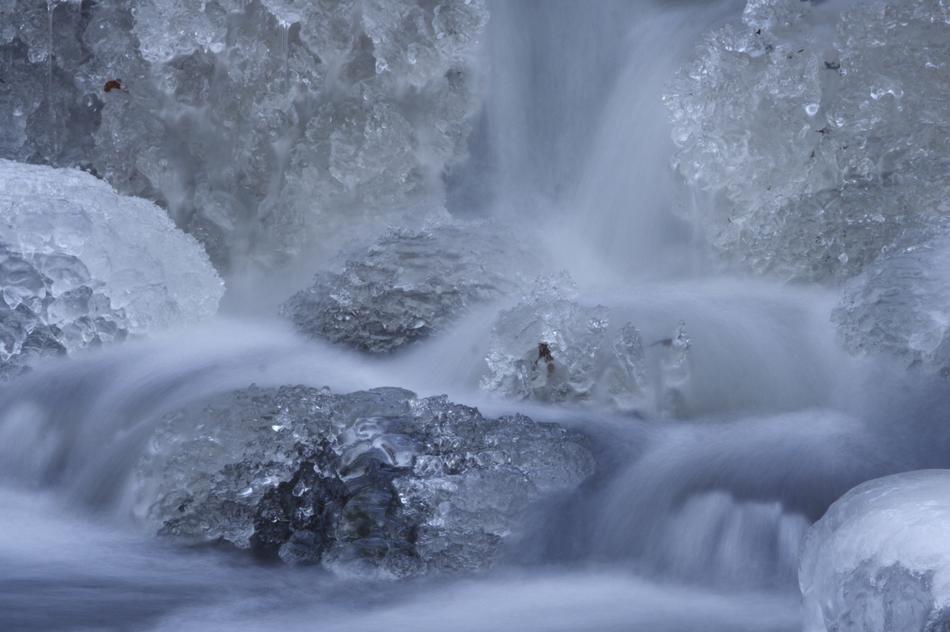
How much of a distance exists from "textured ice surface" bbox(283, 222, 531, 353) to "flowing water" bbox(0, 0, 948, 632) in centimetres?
10

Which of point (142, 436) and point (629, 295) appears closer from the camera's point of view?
point (142, 436)

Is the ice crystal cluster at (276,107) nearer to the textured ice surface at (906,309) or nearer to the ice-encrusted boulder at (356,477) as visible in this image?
the ice-encrusted boulder at (356,477)

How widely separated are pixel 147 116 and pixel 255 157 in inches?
22.5

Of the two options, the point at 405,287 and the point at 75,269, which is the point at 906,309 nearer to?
the point at 405,287

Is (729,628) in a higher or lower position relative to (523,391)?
lower

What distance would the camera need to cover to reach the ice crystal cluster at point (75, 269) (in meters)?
4.64

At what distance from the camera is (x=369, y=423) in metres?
3.75

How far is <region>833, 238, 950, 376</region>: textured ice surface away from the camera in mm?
4090

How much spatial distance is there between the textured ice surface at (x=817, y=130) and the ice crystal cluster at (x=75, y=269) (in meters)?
2.11

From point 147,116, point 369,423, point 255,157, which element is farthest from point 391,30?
point 369,423

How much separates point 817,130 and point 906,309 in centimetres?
96

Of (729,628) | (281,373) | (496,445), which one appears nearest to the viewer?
(729,628)

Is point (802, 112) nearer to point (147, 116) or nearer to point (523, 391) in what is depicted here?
point (523, 391)

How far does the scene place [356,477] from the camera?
365 cm
